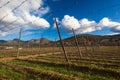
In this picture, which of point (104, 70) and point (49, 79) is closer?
point (49, 79)

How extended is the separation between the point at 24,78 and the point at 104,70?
27.9 feet

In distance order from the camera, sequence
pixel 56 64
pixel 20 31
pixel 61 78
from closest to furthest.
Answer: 1. pixel 61 78
2. pixel 56 64
3. pixel 20 31

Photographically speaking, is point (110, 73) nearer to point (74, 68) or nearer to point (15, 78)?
point (74, 68)

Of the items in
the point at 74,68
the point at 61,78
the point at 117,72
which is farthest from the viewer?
the point at 74,68

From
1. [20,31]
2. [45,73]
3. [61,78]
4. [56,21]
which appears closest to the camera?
[61,78]

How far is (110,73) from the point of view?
57.1 ft

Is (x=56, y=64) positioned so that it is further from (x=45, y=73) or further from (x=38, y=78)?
(x=38, y=78)

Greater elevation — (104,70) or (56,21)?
(56,21)

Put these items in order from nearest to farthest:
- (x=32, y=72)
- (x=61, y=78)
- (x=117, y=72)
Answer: (x=61, y=78) → (x=117, y=72) → (x=32, y=72)

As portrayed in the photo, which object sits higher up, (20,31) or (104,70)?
(20,31)

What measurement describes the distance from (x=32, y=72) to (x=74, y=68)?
543cm

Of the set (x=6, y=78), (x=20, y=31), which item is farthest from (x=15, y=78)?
(x=20, y=31)

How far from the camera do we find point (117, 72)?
16.7 meters

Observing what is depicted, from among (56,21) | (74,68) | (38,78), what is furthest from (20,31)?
(38,78)
